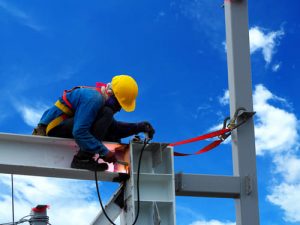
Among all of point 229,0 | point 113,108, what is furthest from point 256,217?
point 229,0

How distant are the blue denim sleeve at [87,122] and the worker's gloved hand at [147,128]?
628 mm

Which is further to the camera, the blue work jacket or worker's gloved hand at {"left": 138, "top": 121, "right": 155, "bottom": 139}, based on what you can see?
worker's gloved hand at {"left": 138, "top": 121, "right": 155, "bottom": 139}

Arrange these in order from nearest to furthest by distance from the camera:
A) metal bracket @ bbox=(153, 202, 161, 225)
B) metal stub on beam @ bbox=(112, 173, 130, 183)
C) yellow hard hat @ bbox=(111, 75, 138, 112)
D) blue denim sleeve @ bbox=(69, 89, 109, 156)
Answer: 1. blue denim sleeve @ bbox=(69, 89, 109, 156)
2. metal bracket @ bbox=(153, 202, 161, 225)
3. metal stub on beam @ bbox=(112, 173, 130, 183)
4. yellow hard hat @ bbox=(111, 75, 138, 112)

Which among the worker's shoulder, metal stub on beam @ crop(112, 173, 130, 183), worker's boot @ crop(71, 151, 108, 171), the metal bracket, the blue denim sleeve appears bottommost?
the metal bracket

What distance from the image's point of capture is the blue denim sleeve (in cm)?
649

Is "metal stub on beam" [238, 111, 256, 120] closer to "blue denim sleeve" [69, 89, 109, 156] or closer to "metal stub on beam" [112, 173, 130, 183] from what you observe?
"metal stub on beam" [112, 173, 130, 183]

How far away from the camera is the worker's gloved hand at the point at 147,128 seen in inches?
276

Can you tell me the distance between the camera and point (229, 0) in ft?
26.0

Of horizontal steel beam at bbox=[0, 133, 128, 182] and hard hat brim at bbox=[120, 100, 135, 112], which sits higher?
hard hat brim at bbox=[120, 100, 135, 112]

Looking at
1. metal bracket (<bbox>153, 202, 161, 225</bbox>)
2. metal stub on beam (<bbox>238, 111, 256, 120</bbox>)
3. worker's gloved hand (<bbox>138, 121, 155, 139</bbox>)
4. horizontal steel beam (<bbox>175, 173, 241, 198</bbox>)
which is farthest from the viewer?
metal stub on beam (<bbox>238, 111, 256, 120</bbox>)

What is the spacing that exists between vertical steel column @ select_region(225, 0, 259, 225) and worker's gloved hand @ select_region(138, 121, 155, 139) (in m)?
1.08

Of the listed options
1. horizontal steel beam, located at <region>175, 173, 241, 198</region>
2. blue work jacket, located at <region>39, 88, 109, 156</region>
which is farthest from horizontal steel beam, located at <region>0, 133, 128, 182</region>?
horizontal steel beam, located at <region>175, 173, 241, 198</region>

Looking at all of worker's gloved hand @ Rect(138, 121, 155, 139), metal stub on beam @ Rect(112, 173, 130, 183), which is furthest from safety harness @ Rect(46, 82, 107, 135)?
metal stub on beam @ Rect(112, 173, 130, 183)

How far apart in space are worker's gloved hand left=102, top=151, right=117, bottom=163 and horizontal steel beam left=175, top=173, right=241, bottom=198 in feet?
2.77
